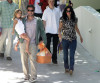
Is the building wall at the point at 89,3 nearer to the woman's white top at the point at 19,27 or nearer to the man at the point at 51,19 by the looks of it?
the man at the point at 51,19

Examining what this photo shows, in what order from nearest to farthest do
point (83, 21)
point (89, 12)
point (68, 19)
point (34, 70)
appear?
point (34, 70), point (68, 19), point (89, 12), point (83, 21)

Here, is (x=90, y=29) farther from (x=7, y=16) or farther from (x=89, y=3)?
(x=89, y=3)

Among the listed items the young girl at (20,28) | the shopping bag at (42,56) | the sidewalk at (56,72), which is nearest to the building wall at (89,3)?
the sidewalk at (56,72)

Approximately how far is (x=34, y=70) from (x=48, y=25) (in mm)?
2193

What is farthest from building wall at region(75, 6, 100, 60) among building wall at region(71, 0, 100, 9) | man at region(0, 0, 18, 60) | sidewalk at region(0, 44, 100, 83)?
building wall at region(71, 0, 100, 9)

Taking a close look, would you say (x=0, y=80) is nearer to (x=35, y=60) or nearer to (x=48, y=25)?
(x=35, y=60)

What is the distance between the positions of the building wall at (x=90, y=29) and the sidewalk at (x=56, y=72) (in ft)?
1.33

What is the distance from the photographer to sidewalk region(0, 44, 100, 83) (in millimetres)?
9070

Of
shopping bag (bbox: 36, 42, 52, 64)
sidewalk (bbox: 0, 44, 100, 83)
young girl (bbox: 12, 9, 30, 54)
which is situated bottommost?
sidewalk (bbox: 0, 44, 100, 83)

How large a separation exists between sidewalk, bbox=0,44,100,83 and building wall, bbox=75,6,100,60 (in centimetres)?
41

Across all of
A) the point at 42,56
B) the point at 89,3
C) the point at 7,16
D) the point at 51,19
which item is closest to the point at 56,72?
the point at 42,56

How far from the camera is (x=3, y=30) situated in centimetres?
1127

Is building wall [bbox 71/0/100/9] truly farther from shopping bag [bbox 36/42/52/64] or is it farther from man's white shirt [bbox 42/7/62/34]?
shopping bag [bbox 36/42/52/64]

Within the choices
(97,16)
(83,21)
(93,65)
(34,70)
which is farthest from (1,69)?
(83,21)
